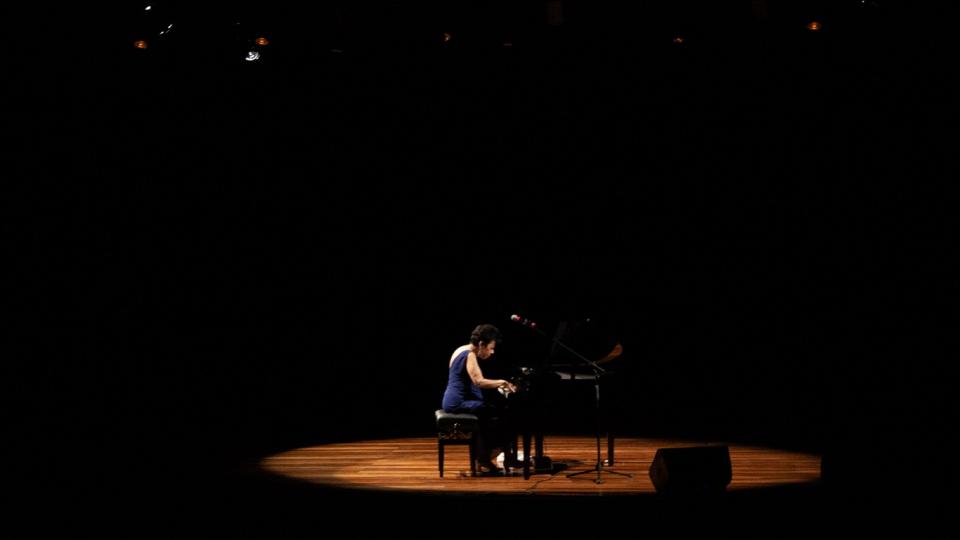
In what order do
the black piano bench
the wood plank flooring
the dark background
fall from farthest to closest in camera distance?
the dark background, the black piano bench, the wood plank flooring

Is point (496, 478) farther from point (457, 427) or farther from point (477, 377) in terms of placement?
point (477, 377)

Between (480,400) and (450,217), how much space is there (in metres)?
Answer: 3.12

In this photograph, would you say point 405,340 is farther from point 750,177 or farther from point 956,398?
point 956,398

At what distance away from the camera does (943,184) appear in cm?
820

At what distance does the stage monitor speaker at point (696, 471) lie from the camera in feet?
14.9

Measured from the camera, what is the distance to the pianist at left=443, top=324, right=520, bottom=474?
6.72 metres

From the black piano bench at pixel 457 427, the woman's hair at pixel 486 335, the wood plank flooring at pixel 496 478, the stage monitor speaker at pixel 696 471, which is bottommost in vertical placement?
the wood plank flooring at pixel 496 478

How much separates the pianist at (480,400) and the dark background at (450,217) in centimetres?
198

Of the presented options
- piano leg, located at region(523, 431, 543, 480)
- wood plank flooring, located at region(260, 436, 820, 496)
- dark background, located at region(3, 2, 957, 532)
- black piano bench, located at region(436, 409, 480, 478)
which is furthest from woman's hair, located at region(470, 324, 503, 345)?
dark background, located at region(3, 2, 957, 532)

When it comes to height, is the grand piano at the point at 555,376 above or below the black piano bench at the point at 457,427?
above

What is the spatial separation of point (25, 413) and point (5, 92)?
2765mm

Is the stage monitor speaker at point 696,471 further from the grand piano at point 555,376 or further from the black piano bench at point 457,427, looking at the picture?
the black piano bench at point 457,427

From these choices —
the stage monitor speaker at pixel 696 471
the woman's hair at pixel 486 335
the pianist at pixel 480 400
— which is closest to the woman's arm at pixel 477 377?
the pianist at pixel 480 400

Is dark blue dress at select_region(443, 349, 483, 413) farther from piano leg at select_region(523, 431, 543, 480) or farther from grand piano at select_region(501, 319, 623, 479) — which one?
piano leg at select_region(523, 431, 543, 480)
